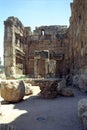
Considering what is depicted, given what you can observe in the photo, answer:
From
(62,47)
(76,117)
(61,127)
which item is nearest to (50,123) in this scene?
(61,127)

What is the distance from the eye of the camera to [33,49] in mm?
30844

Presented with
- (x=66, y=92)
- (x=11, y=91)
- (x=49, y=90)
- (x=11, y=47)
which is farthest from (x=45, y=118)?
(x=11, y=47)

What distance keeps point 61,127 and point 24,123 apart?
114cm

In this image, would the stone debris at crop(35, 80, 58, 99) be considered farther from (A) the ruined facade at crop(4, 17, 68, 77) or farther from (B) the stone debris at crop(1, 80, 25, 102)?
(A) the ruined facade at crop(4, 17, 68, 77)

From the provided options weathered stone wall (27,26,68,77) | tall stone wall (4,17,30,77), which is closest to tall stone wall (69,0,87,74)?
weathered stone wall (27,26,68,77)

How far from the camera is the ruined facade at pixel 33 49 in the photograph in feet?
76.4

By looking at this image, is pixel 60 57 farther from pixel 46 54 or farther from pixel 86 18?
pixel 86 18

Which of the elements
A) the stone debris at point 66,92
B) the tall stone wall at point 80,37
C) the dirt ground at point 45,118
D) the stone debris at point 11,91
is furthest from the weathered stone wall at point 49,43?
the dirt ground at point 45,118

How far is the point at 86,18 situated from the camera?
13.2 meters

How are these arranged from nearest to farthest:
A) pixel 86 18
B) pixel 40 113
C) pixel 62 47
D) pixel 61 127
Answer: pixel 61 127 < pixel 40 113 < pixel 86 18 < pixel 62 47

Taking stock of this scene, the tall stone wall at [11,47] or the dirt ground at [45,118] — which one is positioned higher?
the tall stone wall at [11,47]

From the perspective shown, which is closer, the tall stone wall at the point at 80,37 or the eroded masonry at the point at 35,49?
the tall stone wall at the point at 80,37

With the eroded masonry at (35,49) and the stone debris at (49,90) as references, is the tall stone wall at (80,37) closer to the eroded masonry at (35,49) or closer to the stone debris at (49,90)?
the stone debris at (49,90)

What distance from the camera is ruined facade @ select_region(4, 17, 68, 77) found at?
76.4 feet
